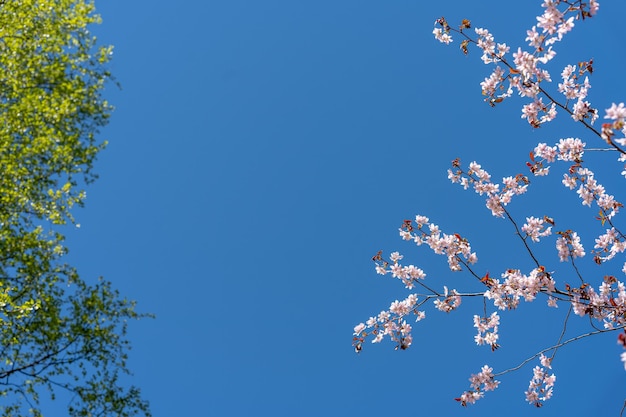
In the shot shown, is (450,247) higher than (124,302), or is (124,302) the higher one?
(124,302)

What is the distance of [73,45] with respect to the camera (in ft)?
41.1

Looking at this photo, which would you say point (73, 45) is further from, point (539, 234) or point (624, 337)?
point (624, 337)

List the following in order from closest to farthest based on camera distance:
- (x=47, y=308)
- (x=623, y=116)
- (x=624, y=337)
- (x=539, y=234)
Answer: (x=624, y=337), (x=623, y=116), (x=539, y=234), (x=47, y=308)

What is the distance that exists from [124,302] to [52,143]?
3359mm

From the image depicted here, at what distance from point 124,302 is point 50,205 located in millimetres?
Answer: 2209

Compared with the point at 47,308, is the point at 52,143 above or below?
above

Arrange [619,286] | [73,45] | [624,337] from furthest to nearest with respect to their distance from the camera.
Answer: [73,45] < [619,286] < [624,337]

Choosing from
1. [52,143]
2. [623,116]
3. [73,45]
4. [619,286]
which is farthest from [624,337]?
[73,45]

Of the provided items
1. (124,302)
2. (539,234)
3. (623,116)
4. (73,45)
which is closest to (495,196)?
(539,234)

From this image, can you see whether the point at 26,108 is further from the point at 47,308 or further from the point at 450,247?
the point at 450,247

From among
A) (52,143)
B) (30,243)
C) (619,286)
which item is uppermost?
(52,143)

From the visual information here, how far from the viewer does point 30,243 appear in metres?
10.4

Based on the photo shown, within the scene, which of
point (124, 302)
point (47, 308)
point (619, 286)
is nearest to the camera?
point (619, 286)

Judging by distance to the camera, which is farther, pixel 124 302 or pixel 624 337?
pixel 124 302
